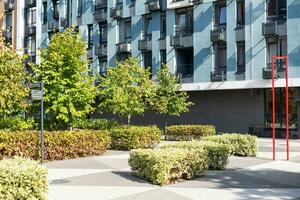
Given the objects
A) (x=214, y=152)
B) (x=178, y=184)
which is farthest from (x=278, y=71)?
(x=178, y=184)

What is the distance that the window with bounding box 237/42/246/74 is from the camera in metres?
31.4

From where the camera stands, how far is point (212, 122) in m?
34.2

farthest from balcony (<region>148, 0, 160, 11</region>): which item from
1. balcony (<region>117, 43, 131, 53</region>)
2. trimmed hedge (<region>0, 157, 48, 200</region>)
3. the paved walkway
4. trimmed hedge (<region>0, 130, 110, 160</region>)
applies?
trimmed hedge (<region>0, 157, 48, 200</region>)

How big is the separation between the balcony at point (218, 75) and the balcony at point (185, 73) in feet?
6.26

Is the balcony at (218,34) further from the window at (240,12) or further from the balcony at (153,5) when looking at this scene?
the balcony at (153,5)

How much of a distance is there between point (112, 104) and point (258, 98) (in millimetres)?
12037

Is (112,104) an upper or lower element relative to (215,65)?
lower

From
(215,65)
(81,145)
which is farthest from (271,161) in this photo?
(215,65)

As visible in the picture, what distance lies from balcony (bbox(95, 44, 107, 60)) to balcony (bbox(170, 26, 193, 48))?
815 cm

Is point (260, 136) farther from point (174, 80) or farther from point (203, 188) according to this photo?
point (203, 188)

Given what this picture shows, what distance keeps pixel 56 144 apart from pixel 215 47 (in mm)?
19362

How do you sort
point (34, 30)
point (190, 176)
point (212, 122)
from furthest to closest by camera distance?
point (34, 30)
point (212, 122)
point (190, 176)

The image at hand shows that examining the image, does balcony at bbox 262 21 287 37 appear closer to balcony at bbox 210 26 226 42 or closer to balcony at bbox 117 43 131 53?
balcony at bbox 210 26 226 42

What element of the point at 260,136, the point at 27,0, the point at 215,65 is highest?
the point at 27,0
